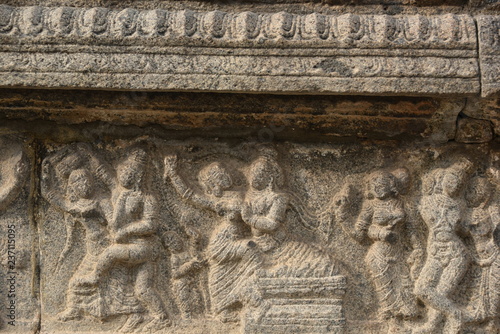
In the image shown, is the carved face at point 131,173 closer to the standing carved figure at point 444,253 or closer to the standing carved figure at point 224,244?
the standing carved figure at point 224,244

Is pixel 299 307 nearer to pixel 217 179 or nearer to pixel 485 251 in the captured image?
pixel 217 179

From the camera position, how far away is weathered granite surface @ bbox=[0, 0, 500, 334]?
341cm

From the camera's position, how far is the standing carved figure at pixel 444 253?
11.7ft

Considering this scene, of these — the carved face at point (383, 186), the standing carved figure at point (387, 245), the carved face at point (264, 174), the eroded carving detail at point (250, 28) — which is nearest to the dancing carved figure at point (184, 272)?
the carved face at point (264, 174)

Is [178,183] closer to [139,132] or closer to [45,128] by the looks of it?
[139,132]

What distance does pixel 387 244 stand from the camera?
3670mm

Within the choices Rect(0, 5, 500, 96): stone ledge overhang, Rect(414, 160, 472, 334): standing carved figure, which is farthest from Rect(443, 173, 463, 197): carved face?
Rect(0, 5, 500, 96): stone ledge overhang

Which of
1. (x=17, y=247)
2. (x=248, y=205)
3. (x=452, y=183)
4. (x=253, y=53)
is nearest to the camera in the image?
(x=253, y=53)

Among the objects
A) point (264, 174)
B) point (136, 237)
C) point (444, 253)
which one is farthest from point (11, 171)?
point (444, 253)

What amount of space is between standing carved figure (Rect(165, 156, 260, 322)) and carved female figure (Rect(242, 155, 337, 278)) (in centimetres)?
8

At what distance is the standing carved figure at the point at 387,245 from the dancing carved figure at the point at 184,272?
1002mm

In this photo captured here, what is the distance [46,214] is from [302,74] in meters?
1.83

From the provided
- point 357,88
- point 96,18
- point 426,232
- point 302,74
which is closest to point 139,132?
point 96,18

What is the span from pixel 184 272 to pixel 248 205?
1.84ft
